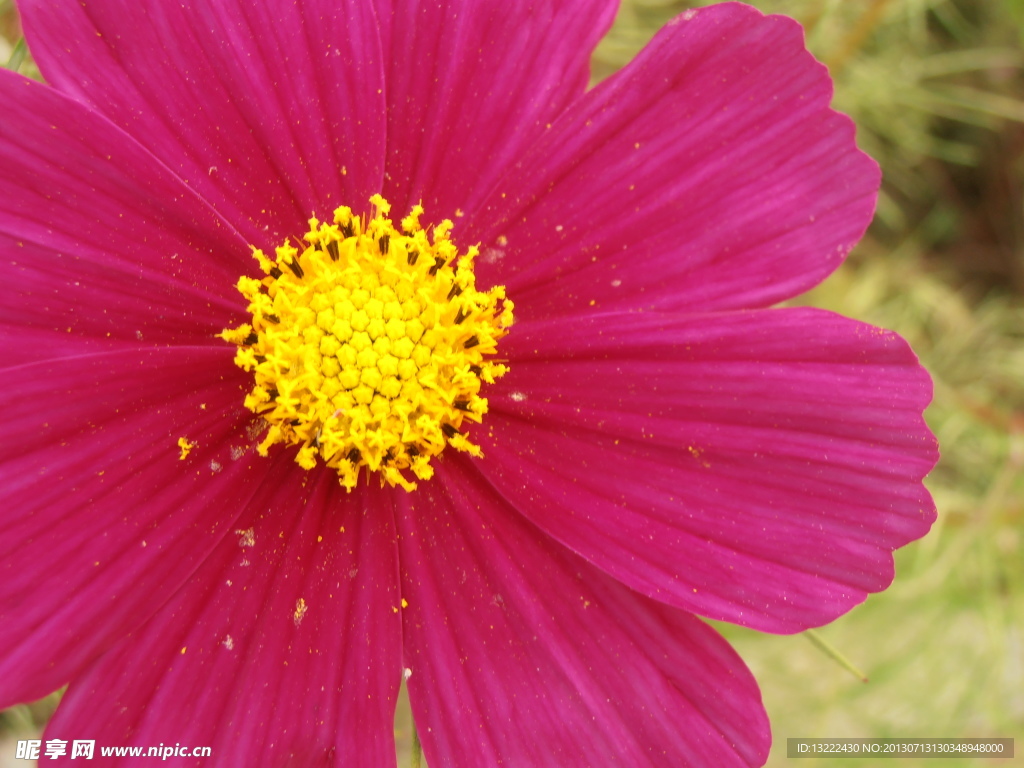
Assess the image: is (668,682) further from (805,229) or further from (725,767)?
(805,229)

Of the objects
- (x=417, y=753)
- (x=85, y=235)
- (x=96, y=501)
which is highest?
(x=85, y=235)

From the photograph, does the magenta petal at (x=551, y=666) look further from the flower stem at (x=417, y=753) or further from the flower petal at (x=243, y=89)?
the flower petal at (x=243, y=89)

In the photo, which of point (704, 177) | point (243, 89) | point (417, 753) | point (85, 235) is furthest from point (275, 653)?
point (704, 177)

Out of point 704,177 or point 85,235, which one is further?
point 704,177

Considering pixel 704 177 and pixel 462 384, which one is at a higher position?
pixel 704 177

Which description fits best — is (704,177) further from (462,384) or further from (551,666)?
(551,666)
